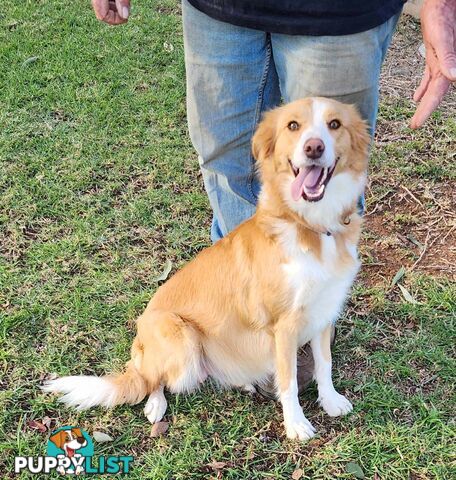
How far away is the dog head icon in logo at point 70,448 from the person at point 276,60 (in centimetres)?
82

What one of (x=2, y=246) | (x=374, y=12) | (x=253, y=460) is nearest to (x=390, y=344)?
(x=253, y=460)

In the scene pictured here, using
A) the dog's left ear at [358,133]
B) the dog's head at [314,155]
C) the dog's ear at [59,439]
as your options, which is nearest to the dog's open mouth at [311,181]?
the dog's head at [314,155]

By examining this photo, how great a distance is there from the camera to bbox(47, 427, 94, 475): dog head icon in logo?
2561mm

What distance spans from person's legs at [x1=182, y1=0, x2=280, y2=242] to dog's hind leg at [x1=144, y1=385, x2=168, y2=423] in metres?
0.97

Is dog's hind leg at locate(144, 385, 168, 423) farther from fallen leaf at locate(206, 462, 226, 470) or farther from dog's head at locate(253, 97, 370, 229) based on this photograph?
dog's head at locate(253, 97, 370, 229)

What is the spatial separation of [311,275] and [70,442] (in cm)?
124

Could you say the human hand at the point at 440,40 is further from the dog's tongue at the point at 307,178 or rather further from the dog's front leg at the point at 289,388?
the dog's front leg at the point at 289,388

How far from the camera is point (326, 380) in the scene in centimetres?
278

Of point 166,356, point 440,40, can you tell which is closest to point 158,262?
point 166,356

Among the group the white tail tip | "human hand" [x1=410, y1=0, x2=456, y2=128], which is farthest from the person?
the white tail tip

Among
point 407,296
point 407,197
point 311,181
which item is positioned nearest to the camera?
point 311,181

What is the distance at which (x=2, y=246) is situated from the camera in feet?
12.2

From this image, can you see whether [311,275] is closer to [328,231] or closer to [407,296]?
[328,231]

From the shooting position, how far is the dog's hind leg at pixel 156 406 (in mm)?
2736
